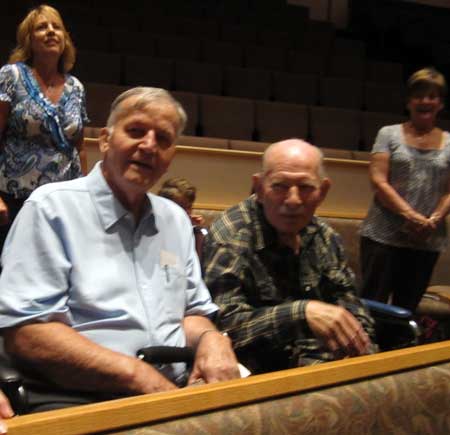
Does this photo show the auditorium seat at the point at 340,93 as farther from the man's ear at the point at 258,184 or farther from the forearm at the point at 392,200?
the man's ear at the point at 258,184

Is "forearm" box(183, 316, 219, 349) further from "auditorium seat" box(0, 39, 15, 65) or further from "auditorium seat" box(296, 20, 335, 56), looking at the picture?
"auditorium seat" box(296, 20, 335, 56)

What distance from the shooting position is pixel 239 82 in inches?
106

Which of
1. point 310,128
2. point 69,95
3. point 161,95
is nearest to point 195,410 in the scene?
point 161,95

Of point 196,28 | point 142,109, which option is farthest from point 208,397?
point 196,28

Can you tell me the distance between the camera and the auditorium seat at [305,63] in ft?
9.72

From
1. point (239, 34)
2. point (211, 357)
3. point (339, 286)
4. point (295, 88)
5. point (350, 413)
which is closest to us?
point (350, 413)

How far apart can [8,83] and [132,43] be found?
5.46 feet

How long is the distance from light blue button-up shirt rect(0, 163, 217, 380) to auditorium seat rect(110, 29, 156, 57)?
2030 millimetres

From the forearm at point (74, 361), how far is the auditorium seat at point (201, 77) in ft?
6.71

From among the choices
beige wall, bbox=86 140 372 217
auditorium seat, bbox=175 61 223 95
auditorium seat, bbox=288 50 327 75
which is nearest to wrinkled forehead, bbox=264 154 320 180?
beige wall, bbox=86 140 372 217

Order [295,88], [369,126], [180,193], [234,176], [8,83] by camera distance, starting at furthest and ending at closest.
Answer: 1. [295,88]
2. [369,126]
3. [234,176]
4. [180,193]
5. [8,83]

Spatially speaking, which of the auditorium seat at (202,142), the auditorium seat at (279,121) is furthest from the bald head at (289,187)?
the auditorium seat at (279,121)

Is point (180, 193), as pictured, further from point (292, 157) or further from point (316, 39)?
point (316, 39)

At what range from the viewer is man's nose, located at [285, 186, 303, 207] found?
892mm
